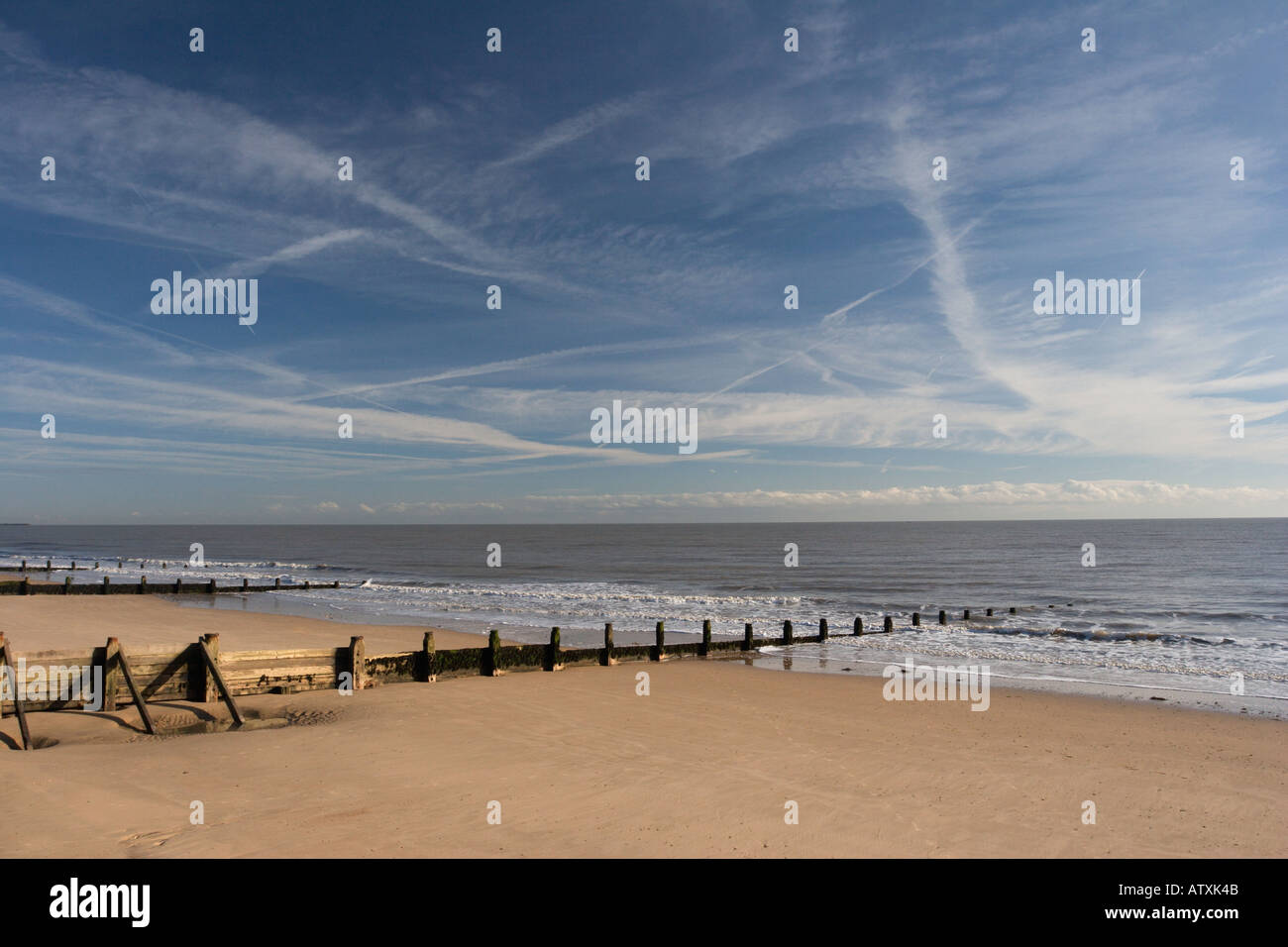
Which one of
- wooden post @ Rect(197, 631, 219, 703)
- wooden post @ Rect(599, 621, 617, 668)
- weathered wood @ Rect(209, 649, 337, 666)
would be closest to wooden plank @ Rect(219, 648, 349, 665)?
weathered wood @ Rect(209, 649, 337, 666)

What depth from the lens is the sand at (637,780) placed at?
7762 mm

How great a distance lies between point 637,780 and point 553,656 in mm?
9807

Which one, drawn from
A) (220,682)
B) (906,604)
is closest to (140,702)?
(220,682)

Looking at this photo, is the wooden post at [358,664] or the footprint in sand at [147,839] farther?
the wooden post at [358,664]

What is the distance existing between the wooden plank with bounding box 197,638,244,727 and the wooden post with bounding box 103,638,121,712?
3.99ft

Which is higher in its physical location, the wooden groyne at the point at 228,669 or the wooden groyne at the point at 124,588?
the wooden groyne at the point at 228,669

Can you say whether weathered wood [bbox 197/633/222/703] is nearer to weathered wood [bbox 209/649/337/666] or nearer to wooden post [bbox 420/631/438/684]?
weathered wood [bbox 209/649/337/666]

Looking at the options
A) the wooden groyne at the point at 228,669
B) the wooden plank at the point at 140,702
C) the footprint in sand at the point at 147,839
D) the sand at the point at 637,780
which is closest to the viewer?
the footprint in sand at the point at 147,839

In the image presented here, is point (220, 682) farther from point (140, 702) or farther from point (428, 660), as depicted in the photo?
point (428, 660)

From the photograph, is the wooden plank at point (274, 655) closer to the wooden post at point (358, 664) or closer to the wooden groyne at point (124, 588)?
the wooden post at point (358, 664)

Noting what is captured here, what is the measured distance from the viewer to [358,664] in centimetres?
1545

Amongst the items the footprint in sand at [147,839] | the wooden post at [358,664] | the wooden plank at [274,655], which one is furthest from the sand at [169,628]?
the footprint in sand at [147,839]

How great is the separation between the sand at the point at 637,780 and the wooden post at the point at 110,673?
0.37 m
